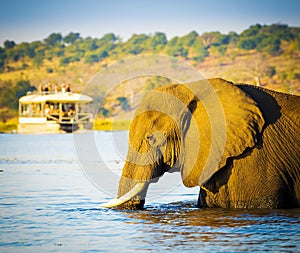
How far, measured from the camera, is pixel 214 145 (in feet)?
34.9

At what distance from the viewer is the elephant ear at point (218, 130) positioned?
10.5m

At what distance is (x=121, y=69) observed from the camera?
6088 inches

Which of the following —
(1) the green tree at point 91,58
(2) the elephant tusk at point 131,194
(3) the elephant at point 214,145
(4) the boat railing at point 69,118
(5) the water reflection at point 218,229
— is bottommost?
(5) the water reflection at point 218,229

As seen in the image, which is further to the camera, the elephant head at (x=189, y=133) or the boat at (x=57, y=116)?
the boat at (x=57, y=116)

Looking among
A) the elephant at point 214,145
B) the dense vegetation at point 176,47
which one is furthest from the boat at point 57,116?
the dense vegetation at point 176,47

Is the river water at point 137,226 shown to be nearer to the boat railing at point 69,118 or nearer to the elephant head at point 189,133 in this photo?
the elephant head at point 189,133

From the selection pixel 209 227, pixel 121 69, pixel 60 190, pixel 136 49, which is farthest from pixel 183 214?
pixel 136 49

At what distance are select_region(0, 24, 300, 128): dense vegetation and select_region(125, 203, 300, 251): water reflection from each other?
12443 cm

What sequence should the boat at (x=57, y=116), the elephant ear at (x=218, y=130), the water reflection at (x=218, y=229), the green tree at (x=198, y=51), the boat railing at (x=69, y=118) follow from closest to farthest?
the water reflection at (x=218, y=229), the elephant ear at (x=218, y=130), the boat at (x=57, y=116), the boat railing at (x=69, y=118), the green tree at (x=198, y=51)

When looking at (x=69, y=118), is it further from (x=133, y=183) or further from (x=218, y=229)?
(x=218, y=229)

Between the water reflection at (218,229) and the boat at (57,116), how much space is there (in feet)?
185

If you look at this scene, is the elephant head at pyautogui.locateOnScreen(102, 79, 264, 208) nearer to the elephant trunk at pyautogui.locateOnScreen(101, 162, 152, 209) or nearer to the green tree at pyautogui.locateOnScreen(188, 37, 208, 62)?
the elephant trunk at pyautogui.locateOnScreen(101, 162, 152, 209)

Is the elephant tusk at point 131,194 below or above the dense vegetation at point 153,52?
below

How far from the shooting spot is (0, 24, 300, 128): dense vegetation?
156875 millimetres
